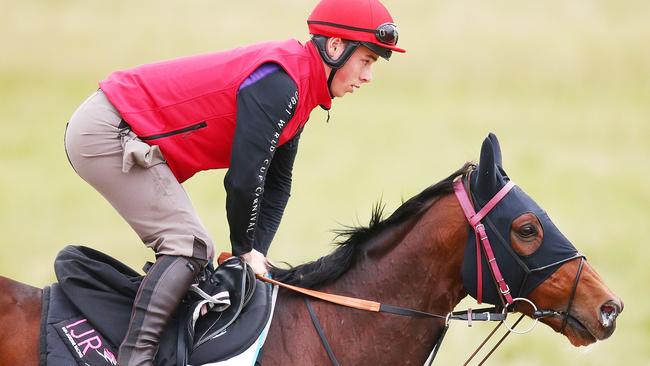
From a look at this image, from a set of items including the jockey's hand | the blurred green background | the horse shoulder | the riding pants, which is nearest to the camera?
the horse shoulder

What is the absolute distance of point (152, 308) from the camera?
481 centimetres

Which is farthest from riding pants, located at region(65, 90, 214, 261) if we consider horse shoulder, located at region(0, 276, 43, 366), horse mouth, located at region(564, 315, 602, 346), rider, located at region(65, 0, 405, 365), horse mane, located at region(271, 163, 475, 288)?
horse mouth, located at region(564, 315, 602, 346)

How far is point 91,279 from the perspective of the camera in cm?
502

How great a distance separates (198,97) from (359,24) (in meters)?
0.85

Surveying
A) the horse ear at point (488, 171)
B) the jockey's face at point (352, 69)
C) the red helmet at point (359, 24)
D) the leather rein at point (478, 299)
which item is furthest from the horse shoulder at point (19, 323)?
the horse ear at point (488, 171)

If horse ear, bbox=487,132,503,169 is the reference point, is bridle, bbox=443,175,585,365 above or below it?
below

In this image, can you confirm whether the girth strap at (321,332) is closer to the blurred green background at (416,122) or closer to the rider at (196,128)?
the rider at (196,128)

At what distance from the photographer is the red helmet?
17.0ft

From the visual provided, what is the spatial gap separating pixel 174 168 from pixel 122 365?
1.00m

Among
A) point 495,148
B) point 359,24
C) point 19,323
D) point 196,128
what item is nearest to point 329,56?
point 359,24

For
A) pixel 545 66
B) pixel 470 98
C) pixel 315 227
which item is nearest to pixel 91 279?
pixel 315 227

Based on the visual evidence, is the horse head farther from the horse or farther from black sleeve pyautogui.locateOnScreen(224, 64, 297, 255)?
black sleeve pyautogui.locateOnScreen(224, 64, 297, 255)

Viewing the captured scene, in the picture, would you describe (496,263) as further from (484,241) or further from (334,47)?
(334,47)

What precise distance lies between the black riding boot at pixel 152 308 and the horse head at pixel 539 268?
1343 mm
